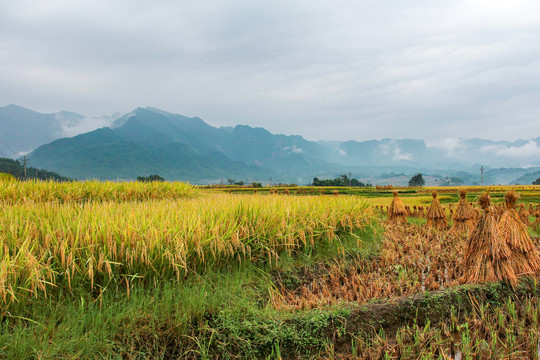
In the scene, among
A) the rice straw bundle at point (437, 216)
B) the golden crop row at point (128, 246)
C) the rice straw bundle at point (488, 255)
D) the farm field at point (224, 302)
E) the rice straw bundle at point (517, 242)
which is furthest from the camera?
the rice straw bundle at point (437, 216)

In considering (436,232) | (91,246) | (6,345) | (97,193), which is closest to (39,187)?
(97,193)

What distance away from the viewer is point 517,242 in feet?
13.7

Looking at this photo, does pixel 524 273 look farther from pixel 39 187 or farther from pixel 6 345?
pixel 39 187

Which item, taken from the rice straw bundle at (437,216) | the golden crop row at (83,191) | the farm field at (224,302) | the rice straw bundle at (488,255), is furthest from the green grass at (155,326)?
the rice straw bundle at (437,216)

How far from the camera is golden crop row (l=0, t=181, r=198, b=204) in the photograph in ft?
28.5

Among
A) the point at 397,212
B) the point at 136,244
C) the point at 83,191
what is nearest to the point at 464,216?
the point at 397,212

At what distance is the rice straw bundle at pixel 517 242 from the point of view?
4.18 m

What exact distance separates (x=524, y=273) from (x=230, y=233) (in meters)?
3.85

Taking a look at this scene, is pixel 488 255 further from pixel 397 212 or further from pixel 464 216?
pixel 397 212

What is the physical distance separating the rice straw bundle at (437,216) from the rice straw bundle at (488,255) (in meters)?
3.96

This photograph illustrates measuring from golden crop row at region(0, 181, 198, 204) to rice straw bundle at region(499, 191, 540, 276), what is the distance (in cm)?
826

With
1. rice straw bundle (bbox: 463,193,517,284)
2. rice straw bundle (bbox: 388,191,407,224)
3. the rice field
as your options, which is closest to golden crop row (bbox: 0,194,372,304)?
the rice field

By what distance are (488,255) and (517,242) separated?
44cm

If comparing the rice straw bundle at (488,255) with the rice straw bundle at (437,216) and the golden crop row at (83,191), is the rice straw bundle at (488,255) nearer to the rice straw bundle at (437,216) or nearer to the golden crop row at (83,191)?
the rice straw bundle at (437,216)
